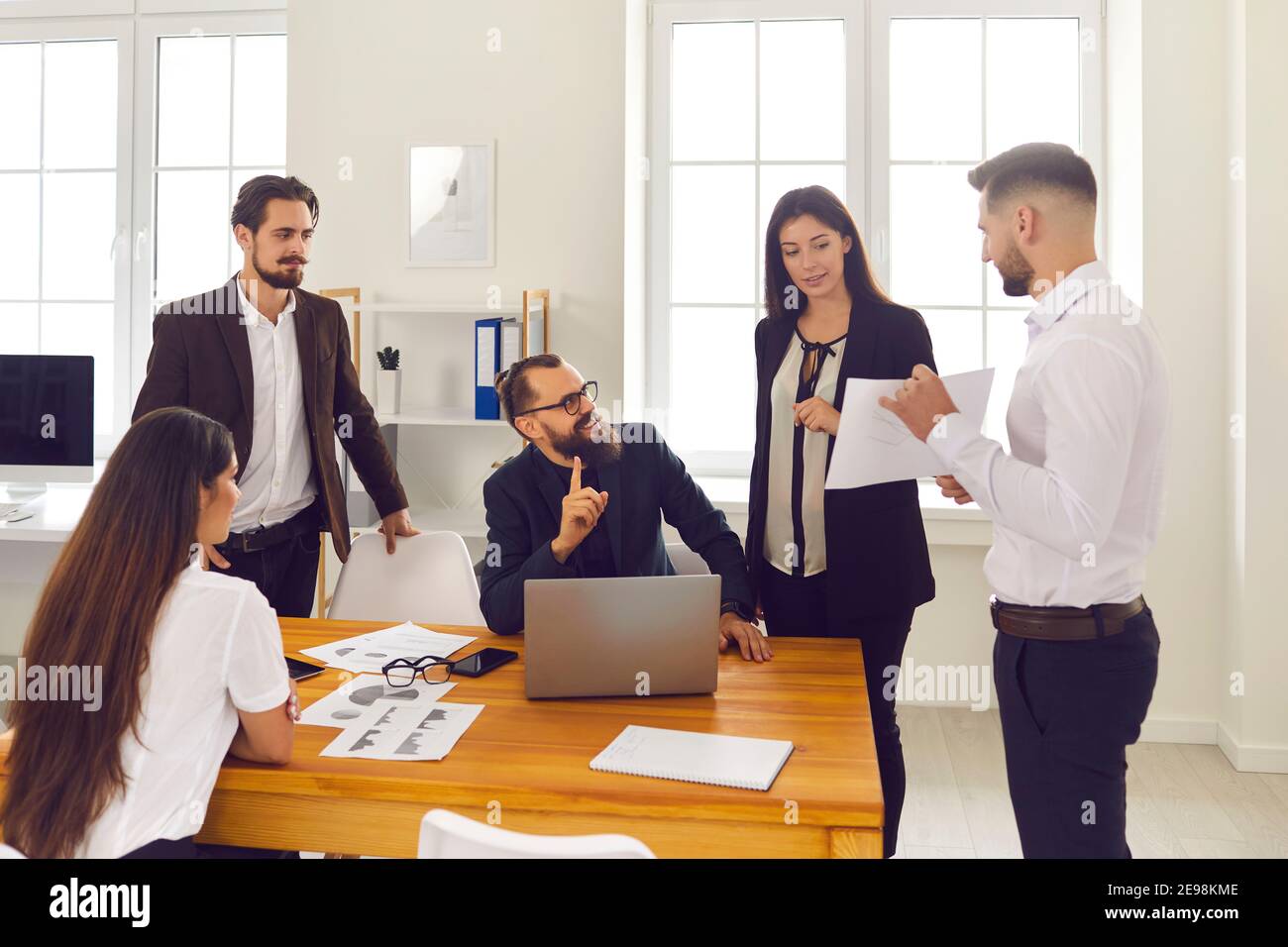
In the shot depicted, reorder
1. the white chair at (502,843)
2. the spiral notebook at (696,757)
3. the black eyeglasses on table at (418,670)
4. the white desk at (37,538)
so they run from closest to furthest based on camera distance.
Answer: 1. the white chair at (502,843)
2. the spiral notebook at (696,757)
3. the black eyeglasses on table at (418,670)
4. the white desk at (37,538)

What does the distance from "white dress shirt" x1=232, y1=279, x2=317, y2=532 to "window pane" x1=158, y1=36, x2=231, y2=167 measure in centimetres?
198

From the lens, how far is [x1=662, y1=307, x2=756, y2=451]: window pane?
14.8 ft

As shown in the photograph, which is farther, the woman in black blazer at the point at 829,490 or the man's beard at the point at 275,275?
the man's beard at the point at 275,275

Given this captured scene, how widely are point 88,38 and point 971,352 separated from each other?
12.2ft

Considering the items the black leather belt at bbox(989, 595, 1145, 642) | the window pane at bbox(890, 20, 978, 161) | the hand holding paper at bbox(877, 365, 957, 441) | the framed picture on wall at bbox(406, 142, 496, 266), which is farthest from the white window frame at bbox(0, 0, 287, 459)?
the black leather belt at bbox(989, 595, 1145, 642)

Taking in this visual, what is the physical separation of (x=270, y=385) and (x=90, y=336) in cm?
223

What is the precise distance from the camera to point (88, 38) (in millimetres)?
4691

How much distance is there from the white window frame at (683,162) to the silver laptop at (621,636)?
8.32 feet

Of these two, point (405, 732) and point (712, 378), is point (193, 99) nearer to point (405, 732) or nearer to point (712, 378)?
point (712, 378)

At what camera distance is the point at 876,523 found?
2529mm

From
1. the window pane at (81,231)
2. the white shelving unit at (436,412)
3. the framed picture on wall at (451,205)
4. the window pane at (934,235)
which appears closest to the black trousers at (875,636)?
the white shelving unit at (436,412)

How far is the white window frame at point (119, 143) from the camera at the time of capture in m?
4.67

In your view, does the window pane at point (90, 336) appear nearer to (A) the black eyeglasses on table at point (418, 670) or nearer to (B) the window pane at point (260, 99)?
(B) the window pane at point (260, 99)

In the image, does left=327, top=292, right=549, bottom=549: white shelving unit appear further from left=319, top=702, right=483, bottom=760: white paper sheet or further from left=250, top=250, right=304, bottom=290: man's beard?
left=319, top=702, right=483, bottom=760: white paper sheet
